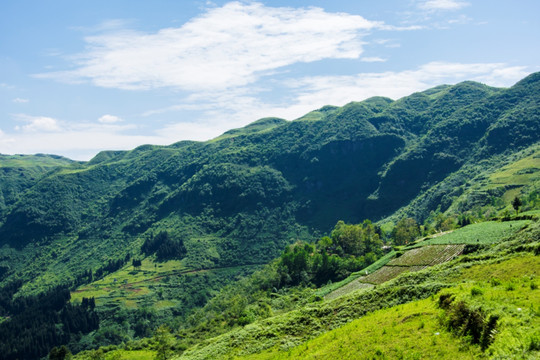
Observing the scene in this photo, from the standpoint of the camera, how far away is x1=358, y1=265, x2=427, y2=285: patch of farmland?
210 ft

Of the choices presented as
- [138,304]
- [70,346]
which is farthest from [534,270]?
[138,304]

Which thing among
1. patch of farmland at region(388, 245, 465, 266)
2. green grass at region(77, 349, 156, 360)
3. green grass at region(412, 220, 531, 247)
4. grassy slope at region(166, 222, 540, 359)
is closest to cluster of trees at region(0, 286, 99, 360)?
green grass at region(77, 349, 156, 360)

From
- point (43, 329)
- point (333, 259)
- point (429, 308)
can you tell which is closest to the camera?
point (429, 308)

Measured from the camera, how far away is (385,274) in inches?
2677

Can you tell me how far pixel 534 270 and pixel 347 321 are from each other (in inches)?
688

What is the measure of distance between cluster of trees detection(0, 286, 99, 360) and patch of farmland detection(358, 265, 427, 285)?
16155cm

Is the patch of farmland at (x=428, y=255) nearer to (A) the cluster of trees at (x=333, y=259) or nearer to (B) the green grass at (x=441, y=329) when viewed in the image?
(B) the green grass at (x=441, y=329)

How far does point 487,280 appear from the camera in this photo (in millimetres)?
32281

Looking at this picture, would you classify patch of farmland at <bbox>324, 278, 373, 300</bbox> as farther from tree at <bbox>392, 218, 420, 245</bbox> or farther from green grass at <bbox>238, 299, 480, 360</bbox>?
tree at <bbox>392, 218, 420, 245</bbox>

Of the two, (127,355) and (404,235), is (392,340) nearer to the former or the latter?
(127,355)

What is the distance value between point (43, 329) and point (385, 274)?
6996 inches

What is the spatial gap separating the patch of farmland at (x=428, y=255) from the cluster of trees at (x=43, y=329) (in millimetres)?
167777

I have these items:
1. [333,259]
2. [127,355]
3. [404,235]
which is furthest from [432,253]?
[404,235]

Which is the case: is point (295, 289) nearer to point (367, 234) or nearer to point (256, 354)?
point (367, 234)
